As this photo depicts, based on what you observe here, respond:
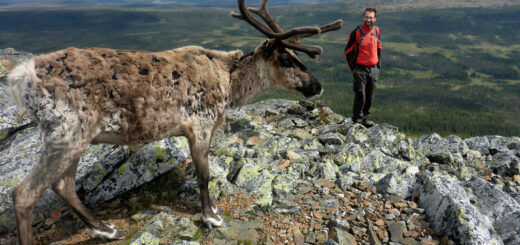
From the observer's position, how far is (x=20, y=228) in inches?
203

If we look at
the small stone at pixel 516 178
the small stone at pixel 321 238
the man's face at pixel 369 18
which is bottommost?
the small stone at pixel 516 178

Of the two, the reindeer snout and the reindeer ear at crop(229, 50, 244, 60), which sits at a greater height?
the reindeer ear at crop(229, 50, 244, 60)

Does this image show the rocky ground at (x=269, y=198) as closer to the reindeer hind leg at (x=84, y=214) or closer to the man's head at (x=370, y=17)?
the reindeer hind leg at (x=84, y=214)

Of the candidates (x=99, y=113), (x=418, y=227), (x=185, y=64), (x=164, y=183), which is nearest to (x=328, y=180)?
(x=418, y=227)

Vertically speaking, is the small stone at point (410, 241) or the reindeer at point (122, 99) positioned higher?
the reindeer at point (122, 99)

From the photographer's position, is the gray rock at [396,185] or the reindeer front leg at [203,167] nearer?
the reindeer front leg at [203,167]

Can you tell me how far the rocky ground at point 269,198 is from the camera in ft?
20.0

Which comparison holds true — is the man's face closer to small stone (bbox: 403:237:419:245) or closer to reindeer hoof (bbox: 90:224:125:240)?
small stone (bbox: 403:237:419:245)

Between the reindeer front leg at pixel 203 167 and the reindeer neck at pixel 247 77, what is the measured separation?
131 centimetres


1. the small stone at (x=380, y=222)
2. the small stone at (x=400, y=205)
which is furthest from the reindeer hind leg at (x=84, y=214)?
the small stone at (x=400, y=205)

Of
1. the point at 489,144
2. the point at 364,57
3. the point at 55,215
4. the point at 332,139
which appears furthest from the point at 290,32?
the point at 489,144

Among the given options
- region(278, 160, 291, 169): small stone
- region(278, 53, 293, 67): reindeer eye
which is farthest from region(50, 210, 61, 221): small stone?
region(278, 53, 293, 67): reindeer eye

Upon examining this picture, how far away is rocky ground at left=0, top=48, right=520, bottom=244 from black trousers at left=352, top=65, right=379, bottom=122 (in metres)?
3.62

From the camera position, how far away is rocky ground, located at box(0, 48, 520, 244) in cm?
609
